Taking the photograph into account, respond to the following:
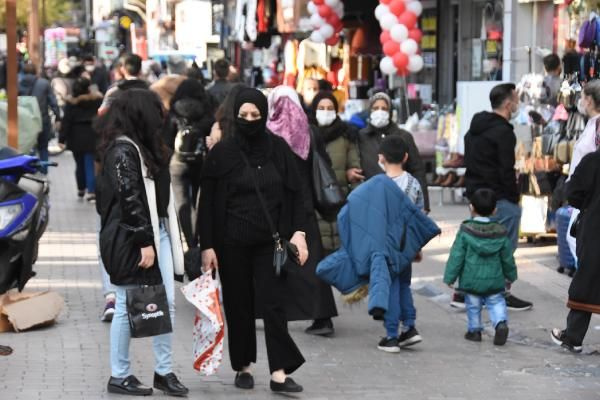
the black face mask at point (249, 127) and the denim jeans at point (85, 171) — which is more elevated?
the black face mask at point (249, 127)

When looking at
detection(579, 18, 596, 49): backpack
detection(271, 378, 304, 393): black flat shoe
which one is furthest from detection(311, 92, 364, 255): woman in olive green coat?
detection(579, 18, 596, 49): backpack

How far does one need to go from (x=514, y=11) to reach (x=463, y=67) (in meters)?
4.53

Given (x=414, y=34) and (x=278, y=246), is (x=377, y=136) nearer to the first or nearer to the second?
(x=278, y=246)

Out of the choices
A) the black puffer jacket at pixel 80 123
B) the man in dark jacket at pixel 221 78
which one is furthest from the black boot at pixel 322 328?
the black puffer jacket at pixel 80 123

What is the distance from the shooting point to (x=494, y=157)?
11547mm

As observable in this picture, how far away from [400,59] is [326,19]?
331cm

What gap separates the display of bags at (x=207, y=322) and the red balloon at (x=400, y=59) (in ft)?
39.7

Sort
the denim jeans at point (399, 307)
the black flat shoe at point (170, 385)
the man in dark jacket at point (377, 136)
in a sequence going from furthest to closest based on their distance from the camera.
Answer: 1. the man in dark jacket at point (377, 136)
2. the denim jeans at point (399, 307)
3. the black flat shoe at point (170, 385)

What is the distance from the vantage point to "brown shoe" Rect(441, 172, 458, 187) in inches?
766

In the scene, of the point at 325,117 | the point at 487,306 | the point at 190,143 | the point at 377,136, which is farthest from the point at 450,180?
the point at 487,306

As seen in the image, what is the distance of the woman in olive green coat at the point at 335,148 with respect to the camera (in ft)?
36.1

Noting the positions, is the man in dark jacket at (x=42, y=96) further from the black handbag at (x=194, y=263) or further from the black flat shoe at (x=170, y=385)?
the black flat shoe at (x=170, y=385)

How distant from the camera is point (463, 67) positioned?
945 inches

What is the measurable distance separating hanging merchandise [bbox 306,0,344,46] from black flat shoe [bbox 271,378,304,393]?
49.6ft
